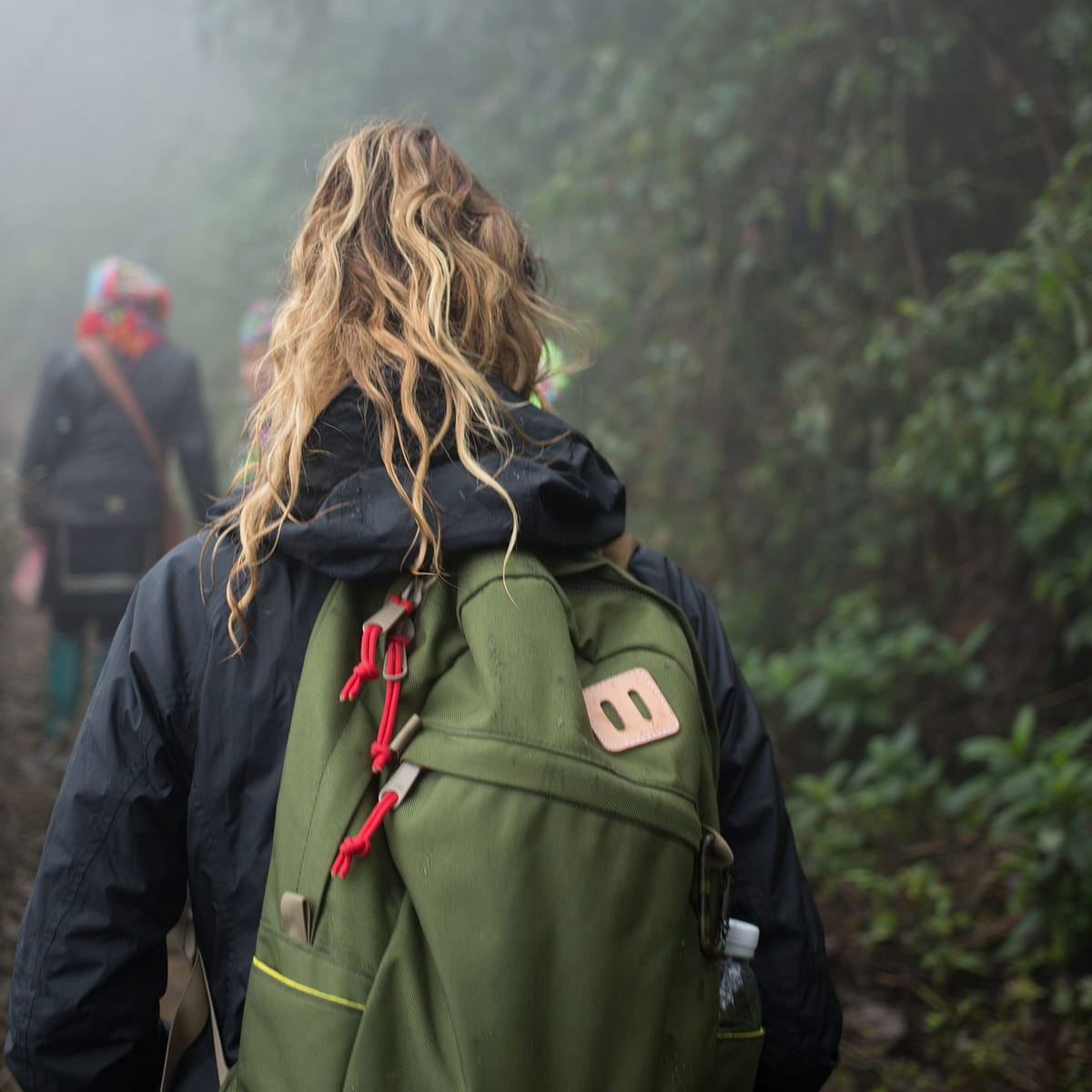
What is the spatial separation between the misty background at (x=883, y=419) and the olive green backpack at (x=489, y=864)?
0.89m

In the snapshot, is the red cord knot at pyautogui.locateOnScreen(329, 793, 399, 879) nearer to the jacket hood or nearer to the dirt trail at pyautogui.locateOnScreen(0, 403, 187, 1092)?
the jacket hood

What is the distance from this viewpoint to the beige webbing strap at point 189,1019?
131 cm

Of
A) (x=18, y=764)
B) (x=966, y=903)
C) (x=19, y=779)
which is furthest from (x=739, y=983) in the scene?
(x=18, y=764)

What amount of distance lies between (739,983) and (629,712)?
37cm

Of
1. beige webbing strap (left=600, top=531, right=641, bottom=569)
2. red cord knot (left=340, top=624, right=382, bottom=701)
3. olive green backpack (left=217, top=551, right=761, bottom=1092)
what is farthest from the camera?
beige webbing strap (left=600, top=531, right=641, bottom=569)

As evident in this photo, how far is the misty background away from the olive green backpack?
0.89 m

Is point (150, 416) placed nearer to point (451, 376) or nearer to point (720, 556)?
point (720, 556)

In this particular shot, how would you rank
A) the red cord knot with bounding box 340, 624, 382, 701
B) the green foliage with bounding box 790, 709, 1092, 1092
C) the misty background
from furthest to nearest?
the misty background
the green foliage with bounding box 790, 709, 1092, 1092
the red cord knot with bounding box 340, 624, 382, 701

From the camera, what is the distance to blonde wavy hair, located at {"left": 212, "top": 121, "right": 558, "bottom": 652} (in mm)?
1250

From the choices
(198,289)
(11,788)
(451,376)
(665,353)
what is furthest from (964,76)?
(198,289)

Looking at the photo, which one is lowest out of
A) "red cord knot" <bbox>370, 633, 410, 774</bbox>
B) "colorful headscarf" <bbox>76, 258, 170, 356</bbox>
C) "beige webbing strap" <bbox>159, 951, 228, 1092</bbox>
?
"beige webbing strap" <bbox>159, 951, 228, 1092</bbox>

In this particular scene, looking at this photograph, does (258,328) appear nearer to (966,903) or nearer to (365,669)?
(966,903)

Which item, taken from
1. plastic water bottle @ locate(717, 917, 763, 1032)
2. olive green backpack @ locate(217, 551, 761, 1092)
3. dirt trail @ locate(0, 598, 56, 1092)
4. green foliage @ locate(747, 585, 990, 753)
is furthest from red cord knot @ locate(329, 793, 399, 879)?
green foliage @ locate(747, 585, 990, 753)

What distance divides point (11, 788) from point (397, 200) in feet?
12.2
